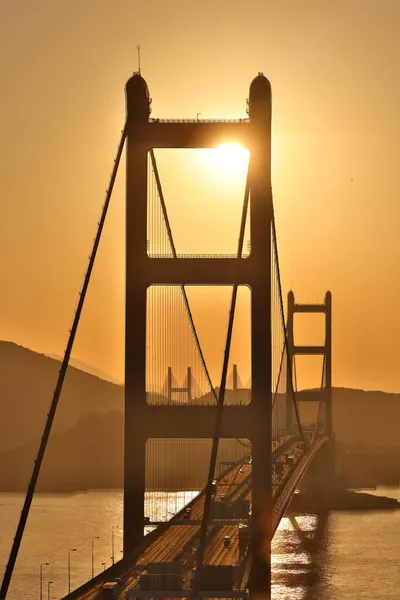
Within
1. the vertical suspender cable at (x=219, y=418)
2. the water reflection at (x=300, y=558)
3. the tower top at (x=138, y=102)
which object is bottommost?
the water reflection at (x=300, y=558)

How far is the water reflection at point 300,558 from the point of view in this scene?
51216 mm

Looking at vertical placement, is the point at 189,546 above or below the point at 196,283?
below

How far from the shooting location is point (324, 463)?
9712 centimetres

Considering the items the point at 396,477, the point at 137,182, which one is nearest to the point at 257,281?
the point at 137,182

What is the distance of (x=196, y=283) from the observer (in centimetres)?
3316

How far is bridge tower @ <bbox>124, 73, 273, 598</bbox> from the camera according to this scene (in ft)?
108

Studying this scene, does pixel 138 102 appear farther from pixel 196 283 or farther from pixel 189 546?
pixel 189 546

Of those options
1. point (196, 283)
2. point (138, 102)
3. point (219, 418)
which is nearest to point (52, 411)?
point (219, 418)

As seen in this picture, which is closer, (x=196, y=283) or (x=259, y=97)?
(x=196, y=283)

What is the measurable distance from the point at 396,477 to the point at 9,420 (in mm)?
70628

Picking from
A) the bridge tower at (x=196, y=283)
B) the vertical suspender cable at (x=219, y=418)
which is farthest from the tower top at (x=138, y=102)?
the vertical suspender cable at (x=219, y=418)

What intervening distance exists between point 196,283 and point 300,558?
103ft

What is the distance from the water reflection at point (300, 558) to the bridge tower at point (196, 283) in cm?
1607

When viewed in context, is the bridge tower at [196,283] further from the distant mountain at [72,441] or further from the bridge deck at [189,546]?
the distant mountain at [72,441]
